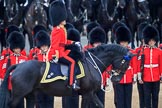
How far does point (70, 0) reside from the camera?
14781 millimetres

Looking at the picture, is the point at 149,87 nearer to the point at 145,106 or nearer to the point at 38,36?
the point at 145,106

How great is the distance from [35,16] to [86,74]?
215 inches

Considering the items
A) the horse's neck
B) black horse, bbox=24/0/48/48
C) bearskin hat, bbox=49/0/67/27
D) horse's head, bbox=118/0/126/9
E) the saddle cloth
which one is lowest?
the saddle cloth

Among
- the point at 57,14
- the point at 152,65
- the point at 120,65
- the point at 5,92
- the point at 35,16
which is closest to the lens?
the point at 5,92

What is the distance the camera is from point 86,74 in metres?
8.86

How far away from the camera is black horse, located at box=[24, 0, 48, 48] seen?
14.0 meters

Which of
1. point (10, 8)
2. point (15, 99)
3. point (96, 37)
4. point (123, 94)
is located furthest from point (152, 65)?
point (10, 8)

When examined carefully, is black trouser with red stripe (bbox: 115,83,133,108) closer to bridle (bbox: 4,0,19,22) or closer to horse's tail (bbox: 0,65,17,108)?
horse's tail (bbox: 0,65,17,108)

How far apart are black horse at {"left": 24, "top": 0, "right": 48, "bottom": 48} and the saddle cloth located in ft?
16.9

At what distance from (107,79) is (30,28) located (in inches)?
186

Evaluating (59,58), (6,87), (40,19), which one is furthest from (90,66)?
(40,19)

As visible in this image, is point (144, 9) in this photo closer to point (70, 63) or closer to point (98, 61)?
point (98, 61)

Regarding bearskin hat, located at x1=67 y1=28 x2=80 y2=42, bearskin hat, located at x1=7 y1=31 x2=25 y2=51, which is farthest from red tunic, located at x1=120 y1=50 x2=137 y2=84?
bearskin hat, located at x1=7 y1=31 x2=25 y2=51

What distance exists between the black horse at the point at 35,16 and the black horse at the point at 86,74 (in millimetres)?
5027
